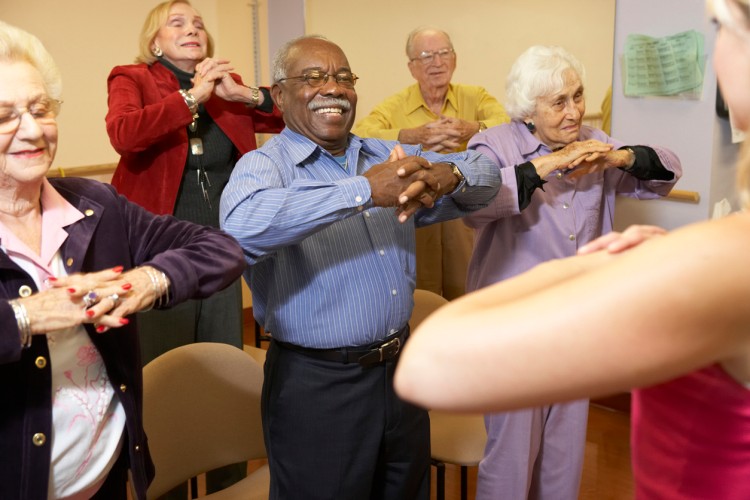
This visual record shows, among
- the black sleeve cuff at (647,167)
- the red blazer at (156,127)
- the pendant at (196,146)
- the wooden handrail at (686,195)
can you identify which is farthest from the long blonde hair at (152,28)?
the wooden handrail at (686,195)

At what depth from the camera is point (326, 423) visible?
2.14 metres

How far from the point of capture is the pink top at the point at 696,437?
2.88 feet

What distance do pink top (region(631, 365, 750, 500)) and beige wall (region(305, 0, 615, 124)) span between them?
2.78 metres

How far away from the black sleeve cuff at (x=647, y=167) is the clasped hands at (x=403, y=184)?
91 cm

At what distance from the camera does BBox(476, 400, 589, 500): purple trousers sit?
2.60 m

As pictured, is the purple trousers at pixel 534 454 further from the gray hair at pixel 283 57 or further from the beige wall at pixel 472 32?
the beige wall at pixel 472 32

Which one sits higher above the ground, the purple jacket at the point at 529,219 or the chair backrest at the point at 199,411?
the purple jacket at the point at 529,219

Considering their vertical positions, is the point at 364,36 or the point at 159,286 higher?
the point at 364,36

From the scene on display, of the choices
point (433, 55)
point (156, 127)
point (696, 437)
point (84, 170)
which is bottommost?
point (696, 437)

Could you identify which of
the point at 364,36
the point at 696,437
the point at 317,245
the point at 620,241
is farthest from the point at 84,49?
the point at 696,437

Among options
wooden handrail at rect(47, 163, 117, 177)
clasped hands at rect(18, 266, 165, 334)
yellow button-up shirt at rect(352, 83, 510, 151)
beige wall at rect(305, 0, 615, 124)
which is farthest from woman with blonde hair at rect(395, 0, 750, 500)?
wooden handrail at rect(47, 163, 117, 177)

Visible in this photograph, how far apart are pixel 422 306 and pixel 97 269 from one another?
4.75 ft

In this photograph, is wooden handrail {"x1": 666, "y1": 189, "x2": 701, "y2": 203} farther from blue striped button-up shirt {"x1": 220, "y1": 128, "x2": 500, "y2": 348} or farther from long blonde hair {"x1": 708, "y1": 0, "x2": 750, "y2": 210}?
long blonde hair {"x1": 708, "y1": 0, "x2": 750, "y2": 210}

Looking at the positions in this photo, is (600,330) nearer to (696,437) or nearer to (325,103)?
(696,437)
